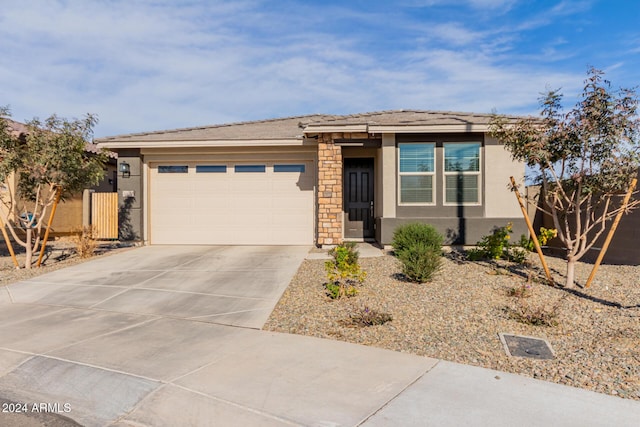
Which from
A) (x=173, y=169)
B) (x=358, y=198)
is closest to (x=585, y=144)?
(x=358, y=198)

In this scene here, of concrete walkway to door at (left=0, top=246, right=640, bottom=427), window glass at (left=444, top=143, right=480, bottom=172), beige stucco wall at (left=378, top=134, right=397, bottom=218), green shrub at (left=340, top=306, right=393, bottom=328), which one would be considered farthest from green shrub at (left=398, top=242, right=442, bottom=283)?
window glass at (left=444, top=143, right=480, bottom=172)

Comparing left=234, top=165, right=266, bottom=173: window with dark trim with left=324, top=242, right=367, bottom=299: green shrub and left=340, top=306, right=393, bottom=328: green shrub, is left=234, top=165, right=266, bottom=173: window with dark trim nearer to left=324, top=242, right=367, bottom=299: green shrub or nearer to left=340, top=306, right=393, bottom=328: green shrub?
left=324, top=242, right=367, bottom=299: green shrub

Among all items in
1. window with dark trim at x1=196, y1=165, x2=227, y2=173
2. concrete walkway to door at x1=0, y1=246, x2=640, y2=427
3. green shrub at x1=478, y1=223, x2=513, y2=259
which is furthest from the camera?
window with dark trim at x1=196, y1=165, x2=227, y2=173

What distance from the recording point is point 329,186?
11117 mm

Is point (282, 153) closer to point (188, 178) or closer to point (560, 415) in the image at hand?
point (188, 178)

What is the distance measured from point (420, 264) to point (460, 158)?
4789 millimetres

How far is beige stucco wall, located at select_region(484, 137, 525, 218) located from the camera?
418 inches

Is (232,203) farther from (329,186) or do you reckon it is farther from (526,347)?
(526,347)

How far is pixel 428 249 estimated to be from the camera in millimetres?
7418

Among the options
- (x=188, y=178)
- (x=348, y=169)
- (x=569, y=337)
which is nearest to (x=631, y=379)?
(x=569, y=337)

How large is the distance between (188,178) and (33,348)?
8.73 metres

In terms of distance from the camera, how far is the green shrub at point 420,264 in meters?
7.14

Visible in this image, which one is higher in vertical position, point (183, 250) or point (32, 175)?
point (32, 175)

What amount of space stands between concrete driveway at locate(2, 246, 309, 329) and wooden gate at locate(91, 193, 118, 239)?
3.83m
